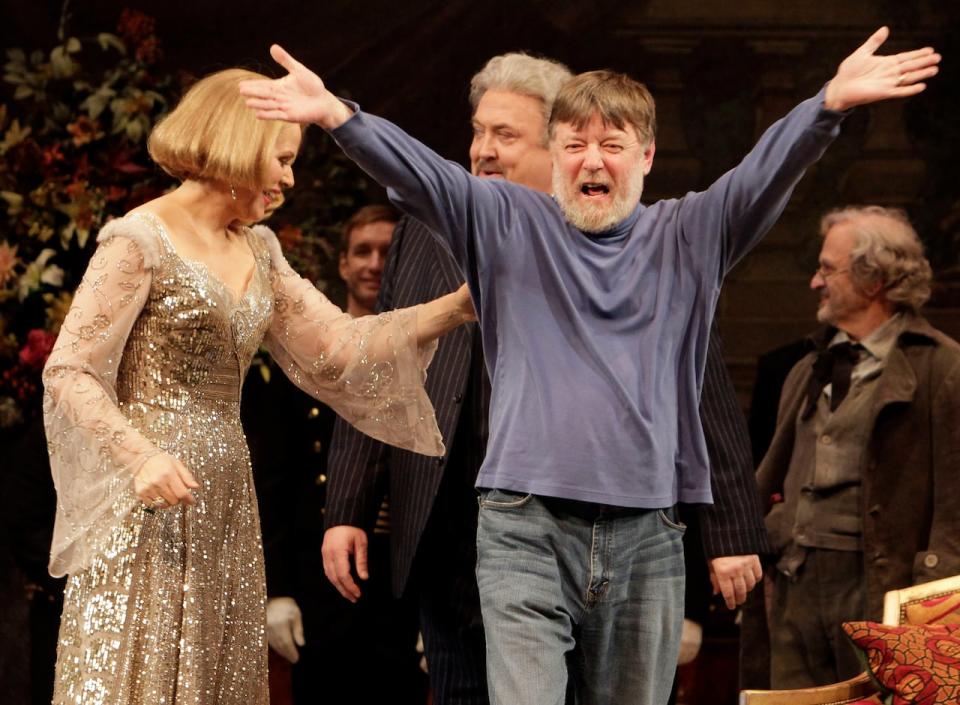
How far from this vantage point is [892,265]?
4.25 metres

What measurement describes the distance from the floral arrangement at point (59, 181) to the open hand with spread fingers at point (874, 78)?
2391 mm

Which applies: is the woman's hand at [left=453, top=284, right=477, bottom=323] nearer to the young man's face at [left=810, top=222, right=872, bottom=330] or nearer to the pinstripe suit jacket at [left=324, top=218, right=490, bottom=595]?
the pinstripe suit jacket at [left=324, top=218, right=490, bottom=595]

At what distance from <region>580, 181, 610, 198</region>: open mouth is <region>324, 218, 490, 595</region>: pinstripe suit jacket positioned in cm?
52

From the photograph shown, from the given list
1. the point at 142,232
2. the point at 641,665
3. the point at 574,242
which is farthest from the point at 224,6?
the point at 641,665

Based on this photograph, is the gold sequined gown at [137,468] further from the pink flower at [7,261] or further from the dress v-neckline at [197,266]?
the pink flower at [7,261]

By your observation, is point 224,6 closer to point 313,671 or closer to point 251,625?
point 313,671

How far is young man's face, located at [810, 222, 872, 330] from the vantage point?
4.26 meters

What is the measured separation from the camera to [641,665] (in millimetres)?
2439

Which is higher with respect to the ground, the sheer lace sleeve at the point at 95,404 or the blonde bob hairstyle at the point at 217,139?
the blonde bob hairstyle at the point at 217,139

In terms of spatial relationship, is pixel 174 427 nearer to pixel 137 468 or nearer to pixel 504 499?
pixel 137 468

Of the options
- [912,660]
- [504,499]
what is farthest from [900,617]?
[504,499]

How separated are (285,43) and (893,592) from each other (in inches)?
121

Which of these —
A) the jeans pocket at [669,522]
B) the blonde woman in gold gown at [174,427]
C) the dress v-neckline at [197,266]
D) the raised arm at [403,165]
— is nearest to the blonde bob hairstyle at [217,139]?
the blonde woman in gold gown at [174,427]

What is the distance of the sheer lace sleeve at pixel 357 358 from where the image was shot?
301 centimetres
